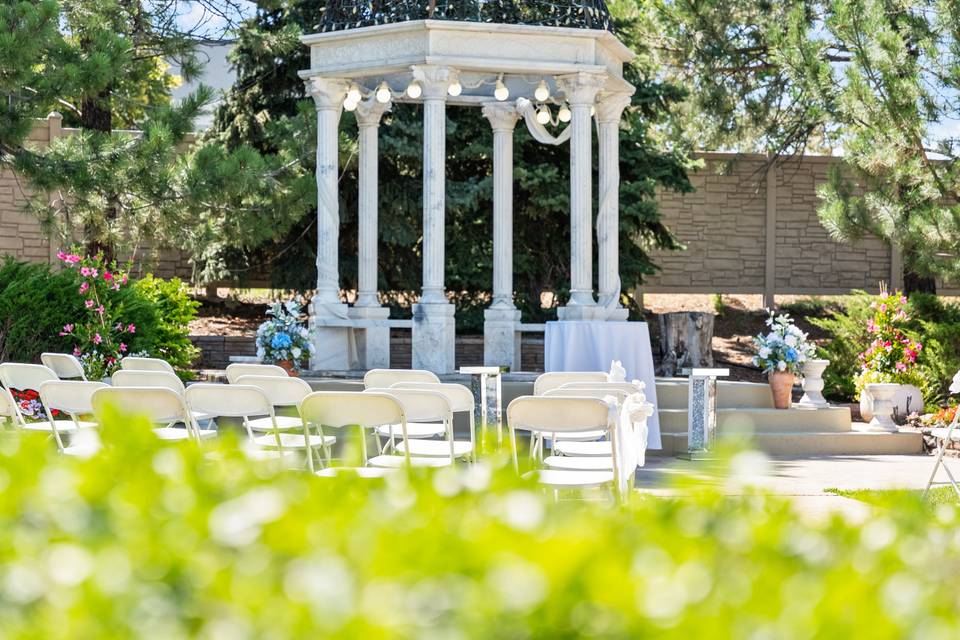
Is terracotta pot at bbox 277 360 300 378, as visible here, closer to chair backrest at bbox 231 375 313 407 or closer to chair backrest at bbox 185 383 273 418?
chair backrest at bbox 231 375 313 407

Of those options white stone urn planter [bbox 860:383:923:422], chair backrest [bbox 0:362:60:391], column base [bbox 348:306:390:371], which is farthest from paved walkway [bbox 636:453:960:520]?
chair backrest [bbox 0:362:60:391]

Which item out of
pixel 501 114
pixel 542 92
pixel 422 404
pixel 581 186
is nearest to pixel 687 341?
pixel 581 186

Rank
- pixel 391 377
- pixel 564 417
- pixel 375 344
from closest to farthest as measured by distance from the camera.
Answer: pixel 564 417 < pixel 391 377 < pixel 375 344

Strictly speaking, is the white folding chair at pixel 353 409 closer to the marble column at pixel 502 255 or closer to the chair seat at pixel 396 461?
the chair seat at pixel 396 461

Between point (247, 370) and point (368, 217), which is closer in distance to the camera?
point (247, 370)

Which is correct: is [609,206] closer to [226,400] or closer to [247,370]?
[247,370]

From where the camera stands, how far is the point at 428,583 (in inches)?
45.5

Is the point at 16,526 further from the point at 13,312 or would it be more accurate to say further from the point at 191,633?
the point at 13,312

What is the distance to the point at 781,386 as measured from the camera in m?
10.7

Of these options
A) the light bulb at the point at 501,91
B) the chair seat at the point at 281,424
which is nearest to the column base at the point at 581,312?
the light bulb at the point at 501,91

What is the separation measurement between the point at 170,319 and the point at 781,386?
5.72 m

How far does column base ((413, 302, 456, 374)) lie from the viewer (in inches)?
412

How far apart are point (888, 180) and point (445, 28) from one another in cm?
499

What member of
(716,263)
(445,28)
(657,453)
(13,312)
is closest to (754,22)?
(716,263)
